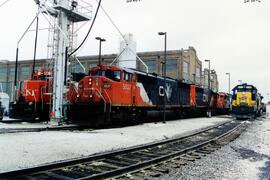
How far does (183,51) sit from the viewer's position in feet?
181

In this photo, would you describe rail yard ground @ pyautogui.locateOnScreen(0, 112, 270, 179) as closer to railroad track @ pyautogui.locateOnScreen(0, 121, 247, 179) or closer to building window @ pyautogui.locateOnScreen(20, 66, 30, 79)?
railroad track @ pyautogui.locateOnScreen(0, 121, 247, 179)

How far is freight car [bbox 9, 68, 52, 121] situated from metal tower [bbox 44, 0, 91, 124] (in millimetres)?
1015

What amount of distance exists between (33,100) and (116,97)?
6.50 metres

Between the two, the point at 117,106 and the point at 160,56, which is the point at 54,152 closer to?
the point at 117,106

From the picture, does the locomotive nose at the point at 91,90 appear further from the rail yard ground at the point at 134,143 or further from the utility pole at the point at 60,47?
the rail yard ground at the point at 134,143

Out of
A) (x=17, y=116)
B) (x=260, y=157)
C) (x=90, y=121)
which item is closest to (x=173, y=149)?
(x=260, y=157)

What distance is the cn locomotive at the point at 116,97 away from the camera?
52.2ft

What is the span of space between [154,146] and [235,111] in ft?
74.3

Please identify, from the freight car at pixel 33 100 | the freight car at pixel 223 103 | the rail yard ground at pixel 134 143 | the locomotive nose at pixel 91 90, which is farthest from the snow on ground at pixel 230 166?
the freight car at pixel 223 103

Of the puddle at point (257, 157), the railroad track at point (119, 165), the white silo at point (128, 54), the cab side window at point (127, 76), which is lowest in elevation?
the puddle at point (257, 157)

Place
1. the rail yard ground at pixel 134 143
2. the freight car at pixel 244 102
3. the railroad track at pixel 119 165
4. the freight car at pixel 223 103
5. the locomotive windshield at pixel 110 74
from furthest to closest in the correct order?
1. the freight car at pixel 223 103
2. the freight car at pixel 244 102
3. the locomotive windshield at pixel 110 74
4. the rail yard ground at pixel 134 143
5. the railroad track at pixel 119 165

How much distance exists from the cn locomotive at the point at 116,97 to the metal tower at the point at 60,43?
1.03 metres

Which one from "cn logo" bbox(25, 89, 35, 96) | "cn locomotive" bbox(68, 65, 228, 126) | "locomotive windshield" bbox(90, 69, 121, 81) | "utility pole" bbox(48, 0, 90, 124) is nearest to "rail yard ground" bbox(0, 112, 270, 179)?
"cn locomotive" bbox(68, 65, 228, 126)

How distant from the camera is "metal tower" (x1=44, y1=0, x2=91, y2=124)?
18703mm
